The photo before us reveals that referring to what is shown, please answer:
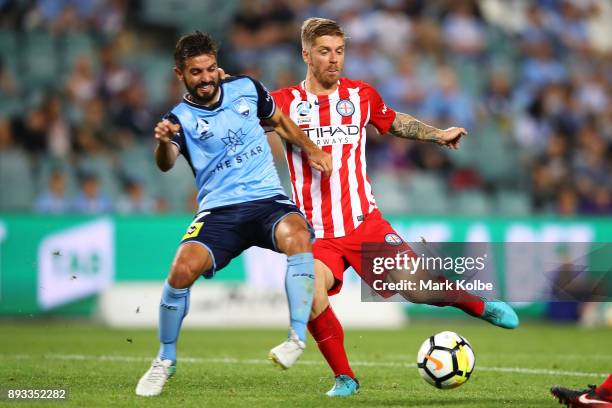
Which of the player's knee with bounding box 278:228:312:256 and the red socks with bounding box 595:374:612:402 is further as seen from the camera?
the player's knee with bounding box 278:228:312:256

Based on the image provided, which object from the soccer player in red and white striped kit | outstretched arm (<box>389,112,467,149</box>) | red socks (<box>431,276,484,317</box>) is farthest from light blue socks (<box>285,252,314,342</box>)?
outstretched arm (<box>389,112,467,149</box>)

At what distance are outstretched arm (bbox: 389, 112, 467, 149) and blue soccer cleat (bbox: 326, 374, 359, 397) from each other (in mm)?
1747

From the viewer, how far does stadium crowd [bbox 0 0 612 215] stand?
49.2 feet

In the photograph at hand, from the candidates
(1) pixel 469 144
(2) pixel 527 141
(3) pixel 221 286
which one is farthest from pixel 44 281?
(2) pixel 527 141

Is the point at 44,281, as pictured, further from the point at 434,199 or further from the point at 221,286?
the point at 434,199

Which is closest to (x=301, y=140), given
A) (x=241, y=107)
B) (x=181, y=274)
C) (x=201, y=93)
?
(x=241, y=107)

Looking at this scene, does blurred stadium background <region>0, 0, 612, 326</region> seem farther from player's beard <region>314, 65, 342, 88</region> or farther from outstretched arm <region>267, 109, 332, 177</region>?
outstretched arm <region>267, 109, 332, 177</region>

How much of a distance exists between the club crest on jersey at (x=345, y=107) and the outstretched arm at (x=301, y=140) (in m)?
0.47

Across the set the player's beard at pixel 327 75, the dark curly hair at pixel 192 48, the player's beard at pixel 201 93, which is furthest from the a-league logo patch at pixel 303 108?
the dark curly hair at pixel 192 48

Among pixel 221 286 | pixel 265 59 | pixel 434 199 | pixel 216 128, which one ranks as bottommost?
pixel 221 286

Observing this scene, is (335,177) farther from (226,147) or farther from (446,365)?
(446,365)

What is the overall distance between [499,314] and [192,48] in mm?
2734

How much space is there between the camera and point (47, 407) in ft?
19.9

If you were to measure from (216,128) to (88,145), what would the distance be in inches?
350
